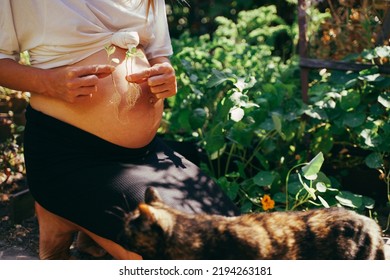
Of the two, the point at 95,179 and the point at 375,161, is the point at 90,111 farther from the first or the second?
the point at 375,161

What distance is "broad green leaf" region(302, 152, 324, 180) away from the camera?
2.51 metres

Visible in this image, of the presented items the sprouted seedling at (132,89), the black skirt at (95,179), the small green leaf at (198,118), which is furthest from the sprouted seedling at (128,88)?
the small green leaf at (198,118)

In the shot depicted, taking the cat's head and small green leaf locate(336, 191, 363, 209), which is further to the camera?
small green leaf locate(336, 191, 363, 209)

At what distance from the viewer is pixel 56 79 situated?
7.34 ft

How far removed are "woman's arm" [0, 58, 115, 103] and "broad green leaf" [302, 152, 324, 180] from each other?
2.82 ft

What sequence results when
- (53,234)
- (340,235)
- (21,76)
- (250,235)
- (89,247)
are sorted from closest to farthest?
(250,235)
(340,235)
(21,76)
(53,234)
(89,247)

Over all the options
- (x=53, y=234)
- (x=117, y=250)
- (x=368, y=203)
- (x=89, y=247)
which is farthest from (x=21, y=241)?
(x=368, y=203)

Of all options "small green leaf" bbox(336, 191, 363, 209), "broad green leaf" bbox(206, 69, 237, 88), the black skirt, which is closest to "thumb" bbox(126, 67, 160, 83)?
the black skirt

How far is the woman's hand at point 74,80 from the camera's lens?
2201 millimetres

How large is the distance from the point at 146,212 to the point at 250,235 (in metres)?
0.36

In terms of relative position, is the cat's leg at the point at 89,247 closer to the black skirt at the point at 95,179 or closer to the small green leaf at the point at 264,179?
the black skirt at the point at 95,179

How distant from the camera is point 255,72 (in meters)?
3.73

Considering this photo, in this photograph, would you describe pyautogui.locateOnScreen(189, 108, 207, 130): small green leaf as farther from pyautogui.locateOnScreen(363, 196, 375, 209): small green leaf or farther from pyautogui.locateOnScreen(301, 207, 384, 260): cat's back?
pyautogui.locateOnScreen(301, 207, 384, 260): cat's back
